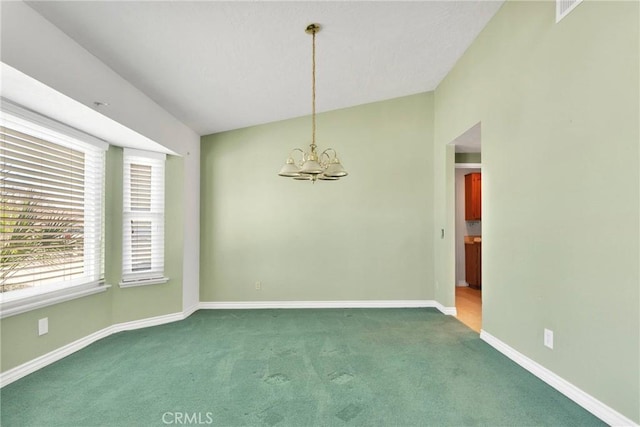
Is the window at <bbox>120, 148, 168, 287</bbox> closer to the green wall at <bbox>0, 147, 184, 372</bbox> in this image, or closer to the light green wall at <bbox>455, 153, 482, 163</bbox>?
the green wall at <bbox>0, 147, 184, 372</bbox>

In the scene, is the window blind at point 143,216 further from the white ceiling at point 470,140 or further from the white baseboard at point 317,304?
the white ceiling at point 470,140

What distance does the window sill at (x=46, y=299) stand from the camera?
2441 millimetres

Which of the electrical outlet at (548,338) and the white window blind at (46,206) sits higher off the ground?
the white window blind at (46,206)

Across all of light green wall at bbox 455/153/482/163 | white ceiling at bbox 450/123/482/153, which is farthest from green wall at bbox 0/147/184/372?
light green wall at bbox 455/153/482/163

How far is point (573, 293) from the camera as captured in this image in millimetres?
2211

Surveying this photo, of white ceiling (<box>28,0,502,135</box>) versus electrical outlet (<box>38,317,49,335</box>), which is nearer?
white ceiling (<box>28,0,502,135</box>)

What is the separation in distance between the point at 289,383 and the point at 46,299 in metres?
2.26

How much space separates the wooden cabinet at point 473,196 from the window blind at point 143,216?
17.2 feet

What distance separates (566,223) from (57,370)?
13.7ft

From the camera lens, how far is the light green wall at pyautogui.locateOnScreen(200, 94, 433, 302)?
471 centimetres

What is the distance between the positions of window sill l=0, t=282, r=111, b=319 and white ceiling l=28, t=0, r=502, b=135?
5.85 ft

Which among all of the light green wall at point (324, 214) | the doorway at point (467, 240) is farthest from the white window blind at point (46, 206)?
the doorway at point (467, 240)

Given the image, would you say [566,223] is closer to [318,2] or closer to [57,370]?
[318,2]

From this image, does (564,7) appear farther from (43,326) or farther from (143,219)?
(43,326)
